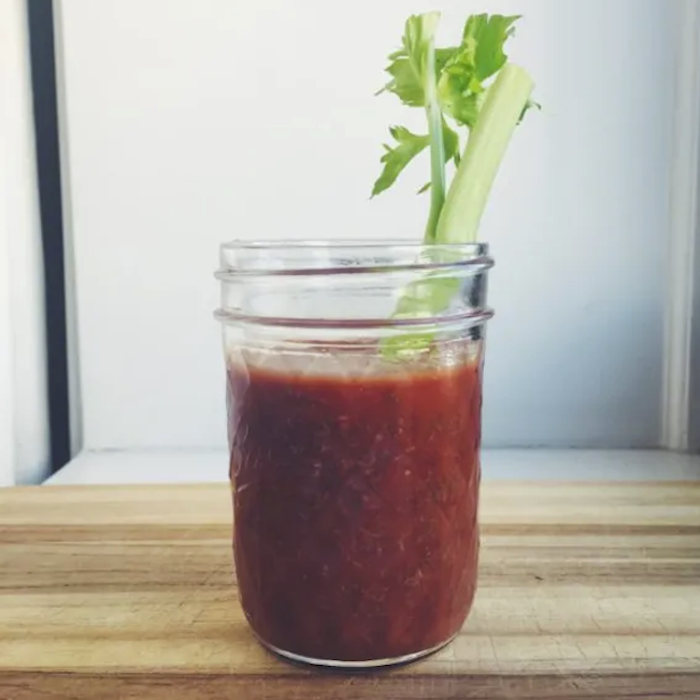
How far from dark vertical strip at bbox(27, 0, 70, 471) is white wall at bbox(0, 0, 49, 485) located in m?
0.02

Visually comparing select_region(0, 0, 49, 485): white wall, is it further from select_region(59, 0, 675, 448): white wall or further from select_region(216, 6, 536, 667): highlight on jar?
select_region(216, 6, 536, 667): highlight on jar

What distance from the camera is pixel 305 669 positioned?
19.9 inches

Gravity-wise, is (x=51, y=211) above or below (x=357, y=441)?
above

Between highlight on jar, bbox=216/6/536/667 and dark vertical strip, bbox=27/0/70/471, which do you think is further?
dark vertical strip, bbox=27/0/70/471

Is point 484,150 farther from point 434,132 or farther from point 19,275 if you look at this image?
point 19,275

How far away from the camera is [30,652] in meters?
0.53

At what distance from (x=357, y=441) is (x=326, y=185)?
1.98 feet

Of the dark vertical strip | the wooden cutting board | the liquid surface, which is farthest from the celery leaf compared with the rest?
the dark vertical strip

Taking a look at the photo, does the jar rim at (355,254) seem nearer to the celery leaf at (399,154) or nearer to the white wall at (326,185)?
the celery leaf at (399,154)

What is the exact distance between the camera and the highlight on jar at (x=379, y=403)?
0.48m

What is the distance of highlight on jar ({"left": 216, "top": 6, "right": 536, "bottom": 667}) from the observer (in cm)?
48

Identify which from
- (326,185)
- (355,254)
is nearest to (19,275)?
(326,185)

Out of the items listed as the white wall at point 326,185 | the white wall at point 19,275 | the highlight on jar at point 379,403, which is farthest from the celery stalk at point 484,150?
the white wall at point 19,275

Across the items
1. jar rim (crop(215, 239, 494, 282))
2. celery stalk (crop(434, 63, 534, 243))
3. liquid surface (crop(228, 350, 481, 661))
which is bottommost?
liquid surface (crop(228, 350, 481, 661))
